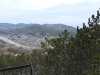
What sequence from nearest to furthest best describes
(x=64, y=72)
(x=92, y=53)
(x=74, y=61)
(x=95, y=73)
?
(x=95, y=73) → (x=92, y=53) → (x=74, y=61) → (x=64, y=72)

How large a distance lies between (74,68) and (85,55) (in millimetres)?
1393

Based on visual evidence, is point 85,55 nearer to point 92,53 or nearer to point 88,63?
point 88,63

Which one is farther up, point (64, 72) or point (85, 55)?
point (85, 55)

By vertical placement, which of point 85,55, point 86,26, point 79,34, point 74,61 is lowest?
point 74,61

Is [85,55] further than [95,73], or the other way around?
[85,55]

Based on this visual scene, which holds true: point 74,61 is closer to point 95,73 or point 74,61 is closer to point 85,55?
point 85,55

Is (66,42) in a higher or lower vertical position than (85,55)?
higher

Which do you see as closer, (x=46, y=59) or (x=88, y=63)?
(x=88, y=63)

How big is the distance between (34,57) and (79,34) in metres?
6.35

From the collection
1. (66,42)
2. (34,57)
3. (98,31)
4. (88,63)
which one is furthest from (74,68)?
(34,57)

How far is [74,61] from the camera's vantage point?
6.71m

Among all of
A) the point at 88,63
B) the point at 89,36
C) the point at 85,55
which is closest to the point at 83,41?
the point at 89,36

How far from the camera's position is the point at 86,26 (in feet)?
20.9

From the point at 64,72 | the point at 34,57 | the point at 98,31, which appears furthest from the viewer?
the point at 34,57
